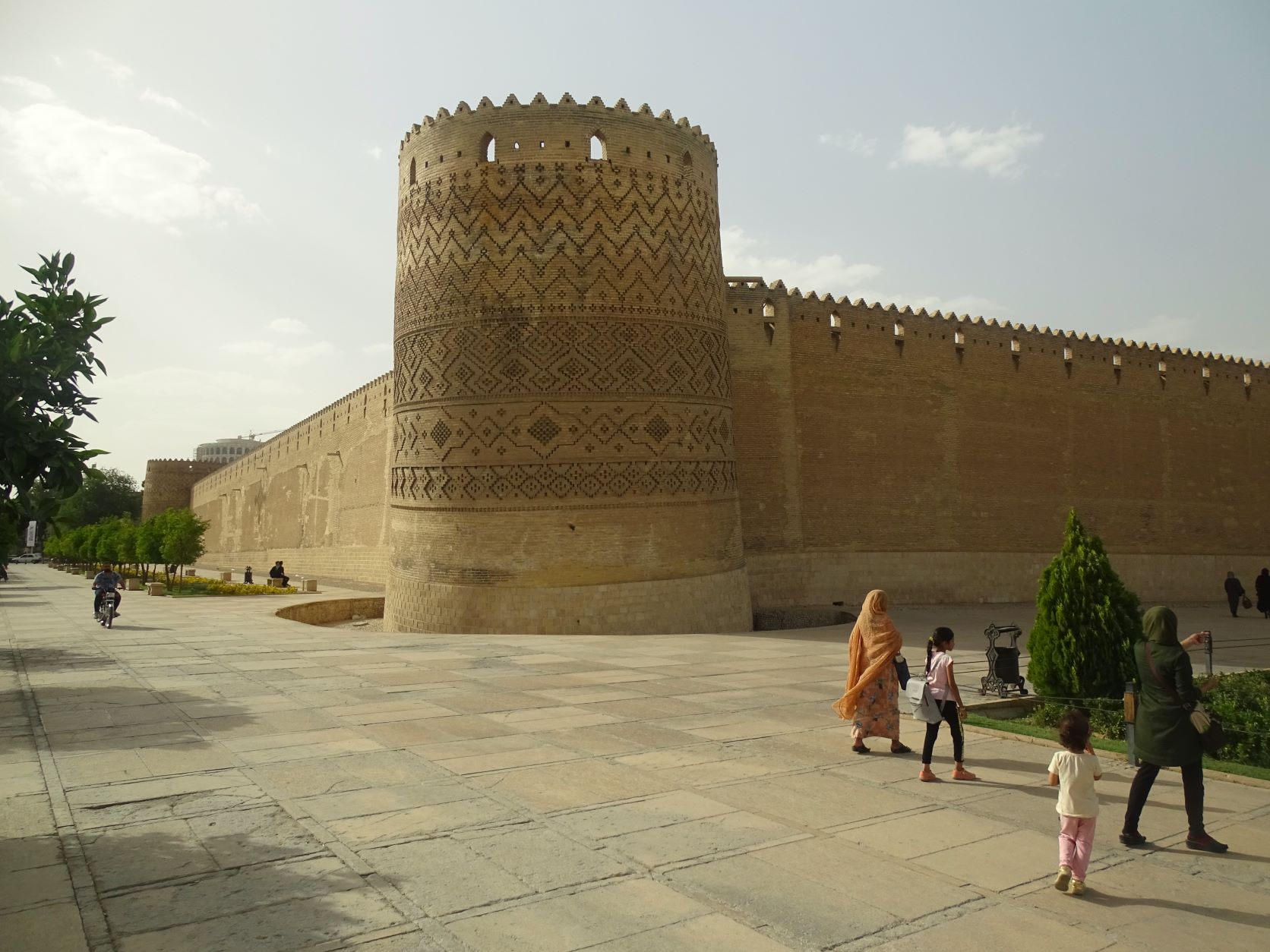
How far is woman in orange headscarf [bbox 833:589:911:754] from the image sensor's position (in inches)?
208

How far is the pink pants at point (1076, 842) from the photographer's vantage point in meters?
3.29

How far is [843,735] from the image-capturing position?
18.8 ft

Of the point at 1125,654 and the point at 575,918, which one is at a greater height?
the point at 1125,654

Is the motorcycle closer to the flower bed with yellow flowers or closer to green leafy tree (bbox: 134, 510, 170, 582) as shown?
the flower bed with yellow flowers

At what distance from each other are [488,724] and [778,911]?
3095mm

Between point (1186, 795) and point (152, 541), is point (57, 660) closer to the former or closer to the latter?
point (1186, 795)

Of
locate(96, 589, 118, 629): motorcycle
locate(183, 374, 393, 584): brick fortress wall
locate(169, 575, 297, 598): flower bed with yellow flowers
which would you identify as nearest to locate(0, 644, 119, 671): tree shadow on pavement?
locate(96, 589, 118, 629): motorcycle

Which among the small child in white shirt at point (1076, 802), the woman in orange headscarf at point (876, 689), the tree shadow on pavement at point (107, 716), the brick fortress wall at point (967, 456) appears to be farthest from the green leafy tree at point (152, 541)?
the small child in white shirt at point (1076, 802)

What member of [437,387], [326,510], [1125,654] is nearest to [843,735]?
[1125,654]

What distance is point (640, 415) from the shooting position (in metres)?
12.5

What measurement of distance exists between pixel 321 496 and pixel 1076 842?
1020 inches

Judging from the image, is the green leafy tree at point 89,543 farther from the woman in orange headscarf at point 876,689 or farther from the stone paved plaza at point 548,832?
the woman in orange headscarf at point 876,689

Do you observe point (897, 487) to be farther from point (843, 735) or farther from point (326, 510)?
point (326, 510)

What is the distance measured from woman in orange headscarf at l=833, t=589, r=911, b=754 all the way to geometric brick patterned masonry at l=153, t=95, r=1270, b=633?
703cm
